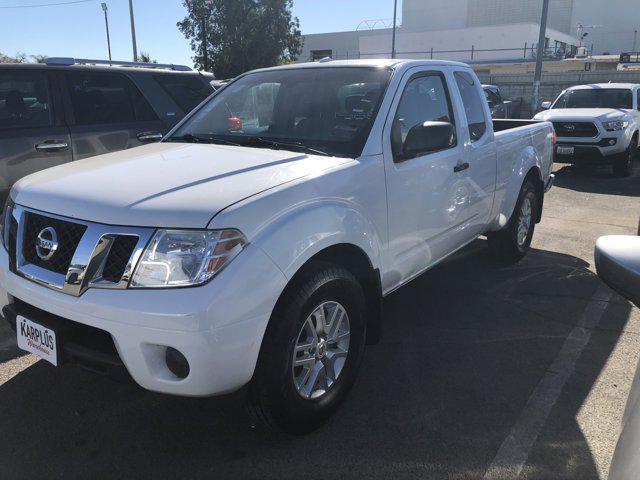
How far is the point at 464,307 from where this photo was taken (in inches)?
176

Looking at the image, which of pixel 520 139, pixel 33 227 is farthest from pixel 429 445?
pixel 520 139

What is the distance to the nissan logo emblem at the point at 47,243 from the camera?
2.49 meters

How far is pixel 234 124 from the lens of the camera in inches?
147

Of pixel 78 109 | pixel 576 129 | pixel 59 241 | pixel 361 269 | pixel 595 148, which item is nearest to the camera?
pixel 59 241

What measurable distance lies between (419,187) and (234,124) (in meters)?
1.31

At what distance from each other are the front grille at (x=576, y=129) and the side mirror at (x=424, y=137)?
905cm

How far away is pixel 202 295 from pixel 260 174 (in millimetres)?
768

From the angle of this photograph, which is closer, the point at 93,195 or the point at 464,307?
the point at 93,195

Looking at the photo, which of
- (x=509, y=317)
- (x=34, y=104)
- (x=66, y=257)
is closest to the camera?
(x=66, y=257)

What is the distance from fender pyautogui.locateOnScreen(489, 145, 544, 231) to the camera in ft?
16.0

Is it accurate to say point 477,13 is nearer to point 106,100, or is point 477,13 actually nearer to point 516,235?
point 516,235

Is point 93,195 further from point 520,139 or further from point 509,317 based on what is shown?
point 520,139

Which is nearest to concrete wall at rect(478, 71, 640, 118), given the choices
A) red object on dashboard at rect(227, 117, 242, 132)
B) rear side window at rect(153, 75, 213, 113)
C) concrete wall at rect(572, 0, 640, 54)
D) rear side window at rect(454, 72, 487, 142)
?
rear side window at rect(153, 75, 213, 113)

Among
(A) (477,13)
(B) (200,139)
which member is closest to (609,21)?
(A) (477,13)
